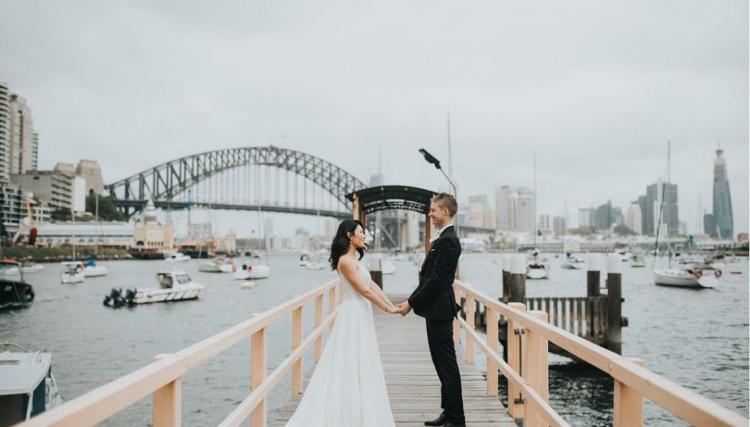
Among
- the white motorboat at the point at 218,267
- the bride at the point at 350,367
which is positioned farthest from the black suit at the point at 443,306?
the white motorboat at the point at 218,267

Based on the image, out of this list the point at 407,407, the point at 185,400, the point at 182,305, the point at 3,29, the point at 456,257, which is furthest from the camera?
the point at 182,305

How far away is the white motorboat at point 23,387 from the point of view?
25.6ft

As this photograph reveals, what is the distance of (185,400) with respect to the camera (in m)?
13.3

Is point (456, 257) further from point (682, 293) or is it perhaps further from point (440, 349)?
point (682, 293)

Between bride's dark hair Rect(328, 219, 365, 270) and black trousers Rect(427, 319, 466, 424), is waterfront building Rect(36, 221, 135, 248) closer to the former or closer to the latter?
bride's dark hair Rect(328, 219, 365, 270)

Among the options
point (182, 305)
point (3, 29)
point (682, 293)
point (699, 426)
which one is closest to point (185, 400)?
point (3, 29)

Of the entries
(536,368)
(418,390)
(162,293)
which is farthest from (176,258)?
(536,368)

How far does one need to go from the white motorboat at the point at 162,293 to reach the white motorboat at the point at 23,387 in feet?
85.5

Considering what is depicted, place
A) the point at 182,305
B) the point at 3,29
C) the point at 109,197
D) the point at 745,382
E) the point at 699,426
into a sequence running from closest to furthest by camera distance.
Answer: the point at 699,426
the point at 3,29
the point at 745,382
the point at 182,305
the point at 109,197

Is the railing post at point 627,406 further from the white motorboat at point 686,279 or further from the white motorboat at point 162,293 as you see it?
the white motorboat at point 686,279

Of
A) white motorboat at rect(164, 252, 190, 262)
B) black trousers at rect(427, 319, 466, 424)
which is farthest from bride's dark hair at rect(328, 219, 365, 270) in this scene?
white motorboat at rect(164, 252, 190, 262)

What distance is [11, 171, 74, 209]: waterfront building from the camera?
4281 inches

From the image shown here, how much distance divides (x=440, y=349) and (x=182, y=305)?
32.5 m

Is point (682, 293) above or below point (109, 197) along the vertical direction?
below
